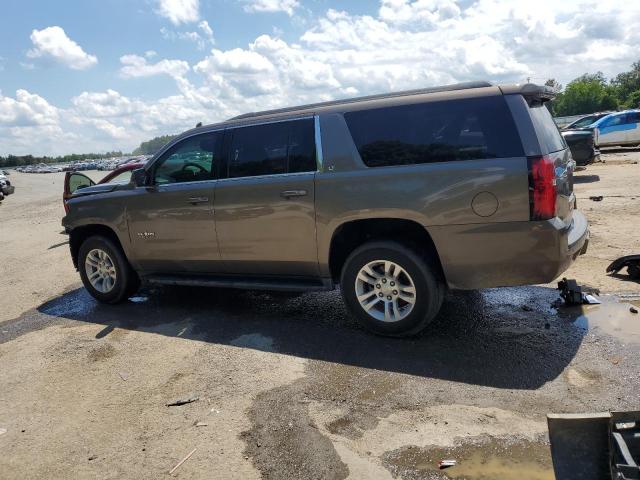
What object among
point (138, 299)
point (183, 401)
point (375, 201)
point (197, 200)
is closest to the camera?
point (183, 401)

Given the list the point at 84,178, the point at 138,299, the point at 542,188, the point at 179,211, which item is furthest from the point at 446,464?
the point at 84,178

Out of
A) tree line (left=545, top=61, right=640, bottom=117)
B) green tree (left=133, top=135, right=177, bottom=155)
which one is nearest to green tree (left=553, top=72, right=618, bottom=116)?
tree line (left=545, top=61, right=640, bottom=117)

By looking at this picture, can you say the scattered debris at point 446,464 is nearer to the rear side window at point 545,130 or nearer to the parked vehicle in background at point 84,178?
the rear side window at point 545,130

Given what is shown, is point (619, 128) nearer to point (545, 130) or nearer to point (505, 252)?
point (545, 130)

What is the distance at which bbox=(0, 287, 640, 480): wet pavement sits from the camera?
119 inches

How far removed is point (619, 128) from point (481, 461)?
23.8m

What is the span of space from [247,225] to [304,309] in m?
1.20

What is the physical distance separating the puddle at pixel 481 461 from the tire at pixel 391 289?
1.51 metres

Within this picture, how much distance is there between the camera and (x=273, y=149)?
16.4ft

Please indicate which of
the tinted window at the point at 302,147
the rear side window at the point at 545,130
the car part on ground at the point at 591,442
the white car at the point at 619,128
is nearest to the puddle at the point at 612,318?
the rear side window at the point at 545,130

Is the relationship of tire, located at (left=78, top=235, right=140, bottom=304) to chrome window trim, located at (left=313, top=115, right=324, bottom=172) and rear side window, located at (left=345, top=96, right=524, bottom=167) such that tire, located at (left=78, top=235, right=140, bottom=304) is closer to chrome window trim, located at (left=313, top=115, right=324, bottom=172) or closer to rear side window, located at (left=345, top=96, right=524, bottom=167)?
chrome window trim, located at (left=313, top=115, right=324, bottom=172)

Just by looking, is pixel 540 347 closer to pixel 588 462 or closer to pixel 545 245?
pixel 545 245

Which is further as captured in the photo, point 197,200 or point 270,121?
point 197,200

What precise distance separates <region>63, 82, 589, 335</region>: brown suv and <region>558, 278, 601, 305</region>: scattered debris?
701 mm
